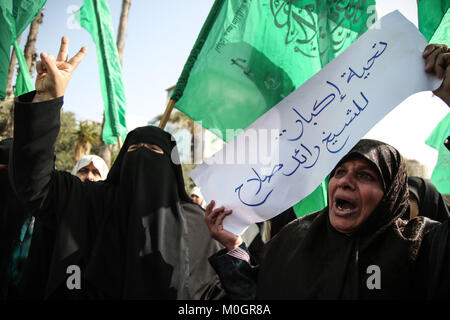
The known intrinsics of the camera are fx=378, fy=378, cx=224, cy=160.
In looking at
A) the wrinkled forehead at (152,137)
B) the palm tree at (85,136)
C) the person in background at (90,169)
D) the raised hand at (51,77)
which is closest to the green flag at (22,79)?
the person in background at (90,169)

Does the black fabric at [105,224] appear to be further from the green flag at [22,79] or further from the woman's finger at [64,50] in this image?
the green flag at [22,79]

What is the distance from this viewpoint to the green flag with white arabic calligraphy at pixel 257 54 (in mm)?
2223

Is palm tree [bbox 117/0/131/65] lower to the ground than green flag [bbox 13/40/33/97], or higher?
higher

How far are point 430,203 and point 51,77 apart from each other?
251cm

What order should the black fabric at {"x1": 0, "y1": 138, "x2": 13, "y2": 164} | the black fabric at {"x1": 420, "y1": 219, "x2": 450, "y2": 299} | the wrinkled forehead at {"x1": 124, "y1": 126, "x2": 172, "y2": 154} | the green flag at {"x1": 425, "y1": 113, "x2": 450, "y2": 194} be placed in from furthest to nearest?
the black fabric at {"x1": 0, "y1": 138, "x2": 13, "y2": 164} < the wrinkled forehead at {"x1": 124, "y1": 126, "x2": 172, "y2": 154} < the green flag at {"x1": 425, "y1": 113, "x2": 450, "y2": 194} < the black fabric at {"x1": 420, "y1": 219, "x2": 450, "y2": 299}

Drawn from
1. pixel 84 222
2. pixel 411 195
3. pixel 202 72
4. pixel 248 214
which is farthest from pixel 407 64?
pixel 84 222

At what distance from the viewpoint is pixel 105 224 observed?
1812mm

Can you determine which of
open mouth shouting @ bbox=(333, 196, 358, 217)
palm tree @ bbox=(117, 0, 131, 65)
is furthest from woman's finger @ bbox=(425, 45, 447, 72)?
palm tree @ bbox=(117, 0, 131, 65)

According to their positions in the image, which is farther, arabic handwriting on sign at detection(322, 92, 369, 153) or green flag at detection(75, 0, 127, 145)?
green flag at detection(75, 0, 127, 145)

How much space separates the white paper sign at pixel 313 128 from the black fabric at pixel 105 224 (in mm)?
356

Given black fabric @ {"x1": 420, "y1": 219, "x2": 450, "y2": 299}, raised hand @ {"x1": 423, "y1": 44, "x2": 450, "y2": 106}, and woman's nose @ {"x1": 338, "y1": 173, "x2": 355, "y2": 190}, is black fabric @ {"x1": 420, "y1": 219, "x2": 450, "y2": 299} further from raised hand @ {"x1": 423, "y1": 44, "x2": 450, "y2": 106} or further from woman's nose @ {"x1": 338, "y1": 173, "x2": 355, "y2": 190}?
raised hand @ {"x1": 423, "y1": 44, "x2": 450, "y2": 106}

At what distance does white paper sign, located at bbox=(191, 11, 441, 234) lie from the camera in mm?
1575

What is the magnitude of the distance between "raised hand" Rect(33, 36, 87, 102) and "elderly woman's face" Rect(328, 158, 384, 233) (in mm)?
1247
